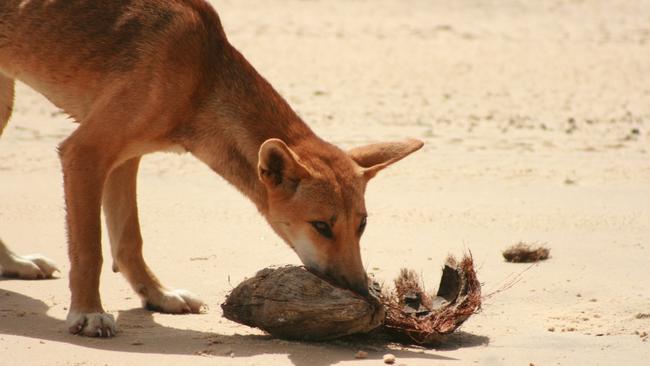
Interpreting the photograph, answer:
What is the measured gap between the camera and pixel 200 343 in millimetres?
6750

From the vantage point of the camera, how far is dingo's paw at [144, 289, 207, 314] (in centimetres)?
768

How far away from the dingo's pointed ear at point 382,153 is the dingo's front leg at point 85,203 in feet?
4.79

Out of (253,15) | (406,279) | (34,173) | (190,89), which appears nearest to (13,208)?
(34,173)

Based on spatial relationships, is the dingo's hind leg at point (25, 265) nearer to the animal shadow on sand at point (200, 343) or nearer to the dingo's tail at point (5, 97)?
the dingo's tail at point (5, 97)

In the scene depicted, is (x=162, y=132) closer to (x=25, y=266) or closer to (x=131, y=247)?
(x=131, y=247)

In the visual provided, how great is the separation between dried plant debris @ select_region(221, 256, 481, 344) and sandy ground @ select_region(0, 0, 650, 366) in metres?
0.13

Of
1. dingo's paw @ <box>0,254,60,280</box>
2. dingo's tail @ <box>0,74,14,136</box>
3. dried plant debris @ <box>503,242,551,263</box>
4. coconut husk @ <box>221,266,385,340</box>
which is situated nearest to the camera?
coconut husk @ <box>221,266,385,340</box>

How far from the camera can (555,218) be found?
10.1m

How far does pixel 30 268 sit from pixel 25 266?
0.04 meters

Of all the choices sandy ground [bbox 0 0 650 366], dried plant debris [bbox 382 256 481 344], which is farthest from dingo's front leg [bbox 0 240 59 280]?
dried plant debris [bbox 382 256 481 344]

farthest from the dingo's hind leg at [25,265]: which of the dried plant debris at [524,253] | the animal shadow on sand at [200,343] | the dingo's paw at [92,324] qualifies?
the dried plant debris at [524,253]

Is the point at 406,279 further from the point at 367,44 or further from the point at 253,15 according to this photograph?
the point at 253,15

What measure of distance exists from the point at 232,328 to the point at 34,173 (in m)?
4.99

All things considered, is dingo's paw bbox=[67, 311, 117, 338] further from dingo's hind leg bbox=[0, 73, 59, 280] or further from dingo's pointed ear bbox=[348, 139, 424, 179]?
dingo's pointed ear bbox=[348, 139, 424, 179]
